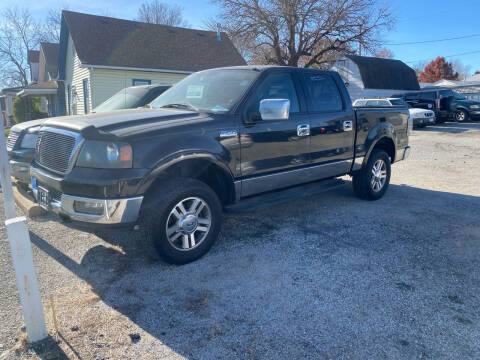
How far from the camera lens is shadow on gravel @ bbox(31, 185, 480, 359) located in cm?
268

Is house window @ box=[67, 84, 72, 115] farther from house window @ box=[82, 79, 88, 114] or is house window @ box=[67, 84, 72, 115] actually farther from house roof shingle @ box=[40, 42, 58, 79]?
house roof shingle @ box=[40, 42, 58, 79]

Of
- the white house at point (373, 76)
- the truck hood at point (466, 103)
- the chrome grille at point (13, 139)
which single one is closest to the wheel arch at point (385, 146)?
the chrome grille at point (13, 139)

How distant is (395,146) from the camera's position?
21.3 ft

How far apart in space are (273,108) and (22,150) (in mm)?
3704

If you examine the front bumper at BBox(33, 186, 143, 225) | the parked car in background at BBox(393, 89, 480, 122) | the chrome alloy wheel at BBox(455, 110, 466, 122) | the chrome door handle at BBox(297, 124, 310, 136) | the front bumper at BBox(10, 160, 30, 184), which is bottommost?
the front bumper at BBox(33, 186, 143, 225)

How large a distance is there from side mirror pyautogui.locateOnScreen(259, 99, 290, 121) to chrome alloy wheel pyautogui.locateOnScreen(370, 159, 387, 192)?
2.73 meters

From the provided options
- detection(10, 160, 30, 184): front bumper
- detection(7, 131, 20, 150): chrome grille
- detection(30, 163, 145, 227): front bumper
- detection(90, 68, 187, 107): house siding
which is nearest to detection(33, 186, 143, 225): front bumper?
detection(30, 163, 145, 227): front bumper

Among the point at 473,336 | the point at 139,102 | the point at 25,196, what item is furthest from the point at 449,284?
the point at 139,102

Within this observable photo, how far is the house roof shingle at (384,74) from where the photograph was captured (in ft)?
108

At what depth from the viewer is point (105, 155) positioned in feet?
10.8

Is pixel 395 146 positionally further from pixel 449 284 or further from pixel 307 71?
pixel 449 284

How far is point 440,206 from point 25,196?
6.09 m

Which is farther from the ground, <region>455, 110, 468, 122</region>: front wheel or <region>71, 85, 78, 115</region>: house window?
<region>71, 85, 78, 115</region>: house window

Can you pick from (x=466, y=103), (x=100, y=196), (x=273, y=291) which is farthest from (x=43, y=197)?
(x=466, y=103)
